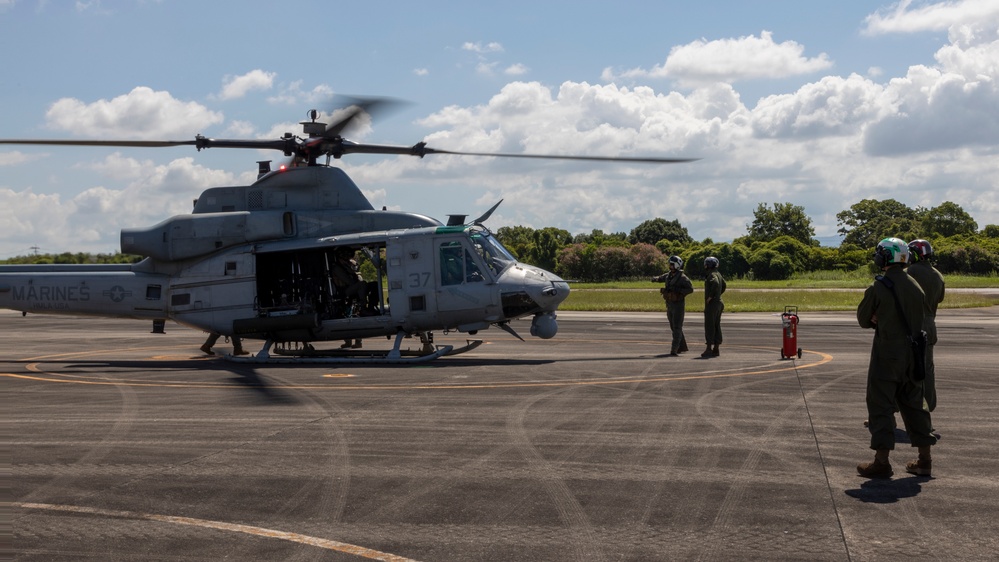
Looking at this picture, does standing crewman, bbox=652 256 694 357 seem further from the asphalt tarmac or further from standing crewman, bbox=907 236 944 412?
standing crewman, bbox=907 236 944 412

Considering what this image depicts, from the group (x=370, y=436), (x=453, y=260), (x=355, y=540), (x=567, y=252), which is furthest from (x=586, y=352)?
(x=567, y=252)

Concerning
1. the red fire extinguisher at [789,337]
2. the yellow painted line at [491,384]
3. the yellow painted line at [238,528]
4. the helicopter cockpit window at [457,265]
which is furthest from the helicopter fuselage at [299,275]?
the yellow painted line at [238,528]

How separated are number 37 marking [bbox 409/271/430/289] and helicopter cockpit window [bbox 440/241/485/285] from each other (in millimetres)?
338

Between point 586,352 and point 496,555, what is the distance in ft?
49.3

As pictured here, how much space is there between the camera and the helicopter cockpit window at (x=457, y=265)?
1900cm

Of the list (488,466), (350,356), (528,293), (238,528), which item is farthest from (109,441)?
(350,356)

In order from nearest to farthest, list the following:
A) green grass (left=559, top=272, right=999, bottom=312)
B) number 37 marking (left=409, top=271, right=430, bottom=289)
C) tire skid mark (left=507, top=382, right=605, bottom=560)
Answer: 1. tire skid mark (left=507, top=382, right=605, bottom=560)
2. number 37 marking (left=409, top=271, right=430, bottom=289)
3. green grass (left=559, top=272, right=999, bottom=312)

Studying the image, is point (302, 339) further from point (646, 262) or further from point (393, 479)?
point (646, 262)

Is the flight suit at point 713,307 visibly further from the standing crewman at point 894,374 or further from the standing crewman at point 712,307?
the standing crewman at point 894,374

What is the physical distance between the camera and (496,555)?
6488 mm

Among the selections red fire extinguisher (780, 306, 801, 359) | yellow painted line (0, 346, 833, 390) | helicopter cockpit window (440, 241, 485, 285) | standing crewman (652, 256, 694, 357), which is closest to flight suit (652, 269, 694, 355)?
standing crewman (652, 256, 694, 357)

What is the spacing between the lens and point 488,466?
9.21 meters

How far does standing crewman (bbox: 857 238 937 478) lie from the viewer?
28.0 ft

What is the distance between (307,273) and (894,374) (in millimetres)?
14281
